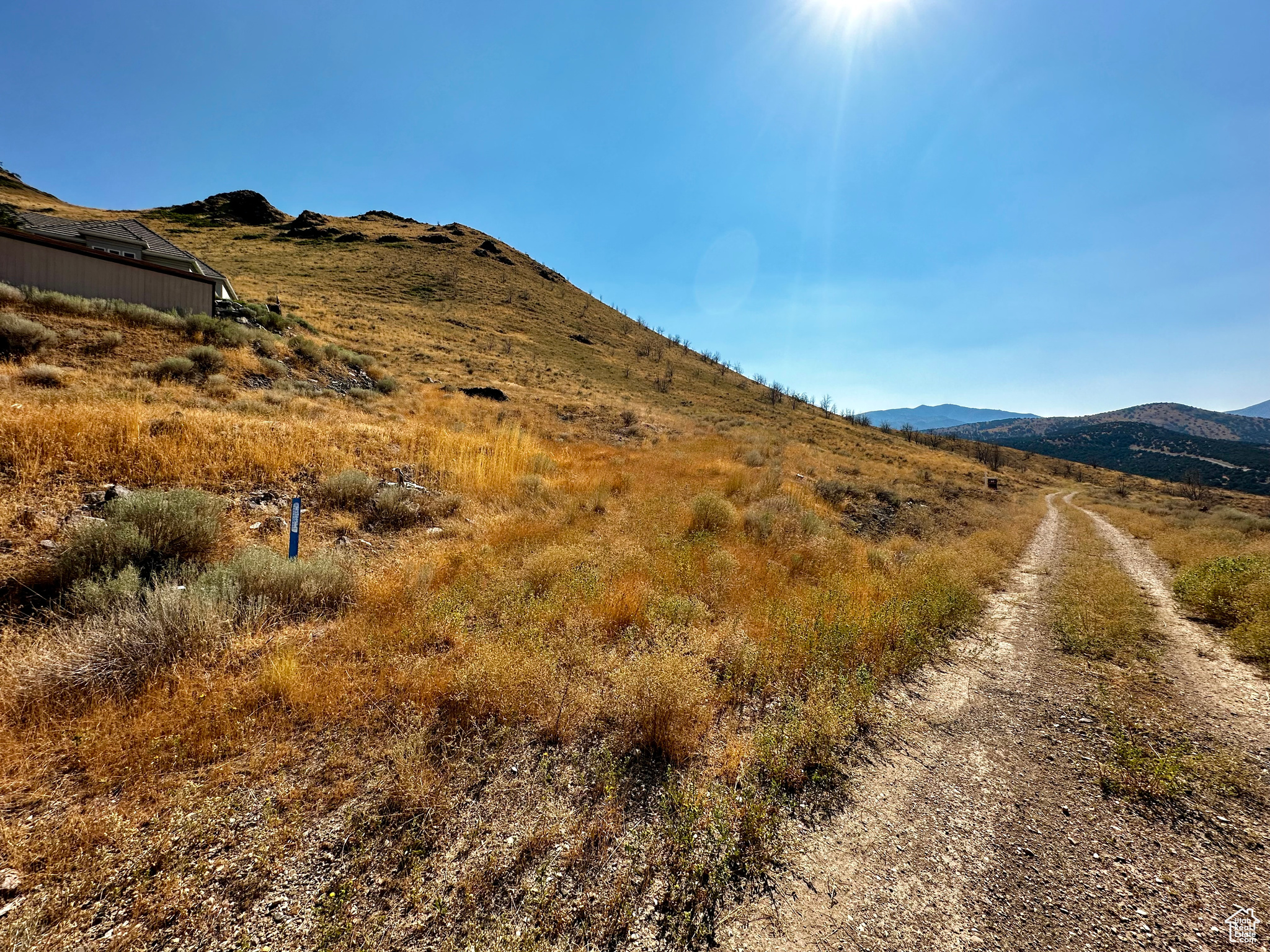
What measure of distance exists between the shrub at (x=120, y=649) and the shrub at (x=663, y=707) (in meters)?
3.52

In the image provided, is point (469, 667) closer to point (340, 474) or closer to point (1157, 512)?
point (340, 474)

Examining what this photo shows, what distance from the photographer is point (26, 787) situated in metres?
2.40

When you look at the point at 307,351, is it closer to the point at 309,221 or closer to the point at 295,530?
the point at 295,530

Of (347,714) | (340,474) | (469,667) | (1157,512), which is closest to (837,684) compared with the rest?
(469,667)

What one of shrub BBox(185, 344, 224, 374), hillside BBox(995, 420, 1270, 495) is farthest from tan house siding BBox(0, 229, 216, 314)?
hillside BBox(995, 420, 1270, 495)

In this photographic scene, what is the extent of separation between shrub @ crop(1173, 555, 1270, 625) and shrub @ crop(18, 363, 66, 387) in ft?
67.0

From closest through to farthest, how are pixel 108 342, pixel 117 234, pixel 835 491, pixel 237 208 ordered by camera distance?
pixel 108 342, pixel 835 491, pixel 117 234, pixel 237 208

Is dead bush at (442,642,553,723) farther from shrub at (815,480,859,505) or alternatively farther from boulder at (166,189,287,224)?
boulder at (166,189,287,224)

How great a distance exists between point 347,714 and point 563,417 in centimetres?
1717

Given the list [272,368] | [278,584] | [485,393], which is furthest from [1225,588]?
[485,393]

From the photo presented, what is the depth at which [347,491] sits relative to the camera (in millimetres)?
7027

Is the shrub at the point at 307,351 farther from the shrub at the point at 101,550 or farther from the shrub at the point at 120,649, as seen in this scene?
the shrub at the point at 120,649

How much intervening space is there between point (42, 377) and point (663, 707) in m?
12.7

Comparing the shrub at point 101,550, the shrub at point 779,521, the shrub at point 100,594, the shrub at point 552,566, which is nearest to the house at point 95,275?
the shrub at point 101,550
